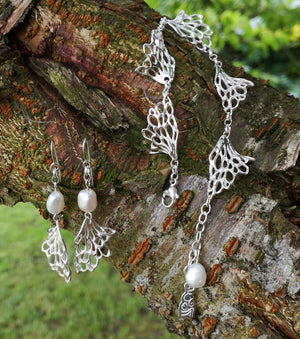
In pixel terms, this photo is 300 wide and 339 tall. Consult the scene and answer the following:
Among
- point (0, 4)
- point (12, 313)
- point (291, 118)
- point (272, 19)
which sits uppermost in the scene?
point (272, 19)

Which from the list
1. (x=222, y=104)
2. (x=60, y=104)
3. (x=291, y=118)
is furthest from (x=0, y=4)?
(x=291, y=118)

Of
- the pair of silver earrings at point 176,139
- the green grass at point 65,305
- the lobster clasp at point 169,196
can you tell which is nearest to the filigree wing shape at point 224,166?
the pair of silver earrings at point 176,139

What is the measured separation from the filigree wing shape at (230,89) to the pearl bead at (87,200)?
603 millimetres

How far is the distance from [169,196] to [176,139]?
0.71ft

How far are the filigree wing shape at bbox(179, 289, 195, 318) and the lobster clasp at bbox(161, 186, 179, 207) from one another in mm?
312

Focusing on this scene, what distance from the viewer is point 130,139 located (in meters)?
1.44

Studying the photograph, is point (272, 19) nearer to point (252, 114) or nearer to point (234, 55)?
point (234, 55)

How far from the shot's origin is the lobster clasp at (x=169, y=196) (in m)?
1.33

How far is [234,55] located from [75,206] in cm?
315

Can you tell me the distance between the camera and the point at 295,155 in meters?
1.36

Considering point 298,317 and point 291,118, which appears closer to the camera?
point 298,317

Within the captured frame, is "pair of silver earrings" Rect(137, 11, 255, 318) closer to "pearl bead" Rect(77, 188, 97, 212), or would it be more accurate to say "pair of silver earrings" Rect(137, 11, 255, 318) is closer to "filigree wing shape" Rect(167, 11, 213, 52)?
"filigree wing shape" Rect(167, 11, 213, 52)

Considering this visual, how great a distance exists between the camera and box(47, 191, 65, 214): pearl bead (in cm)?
137

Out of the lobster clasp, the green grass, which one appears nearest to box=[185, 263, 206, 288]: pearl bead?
the lobster clasp
